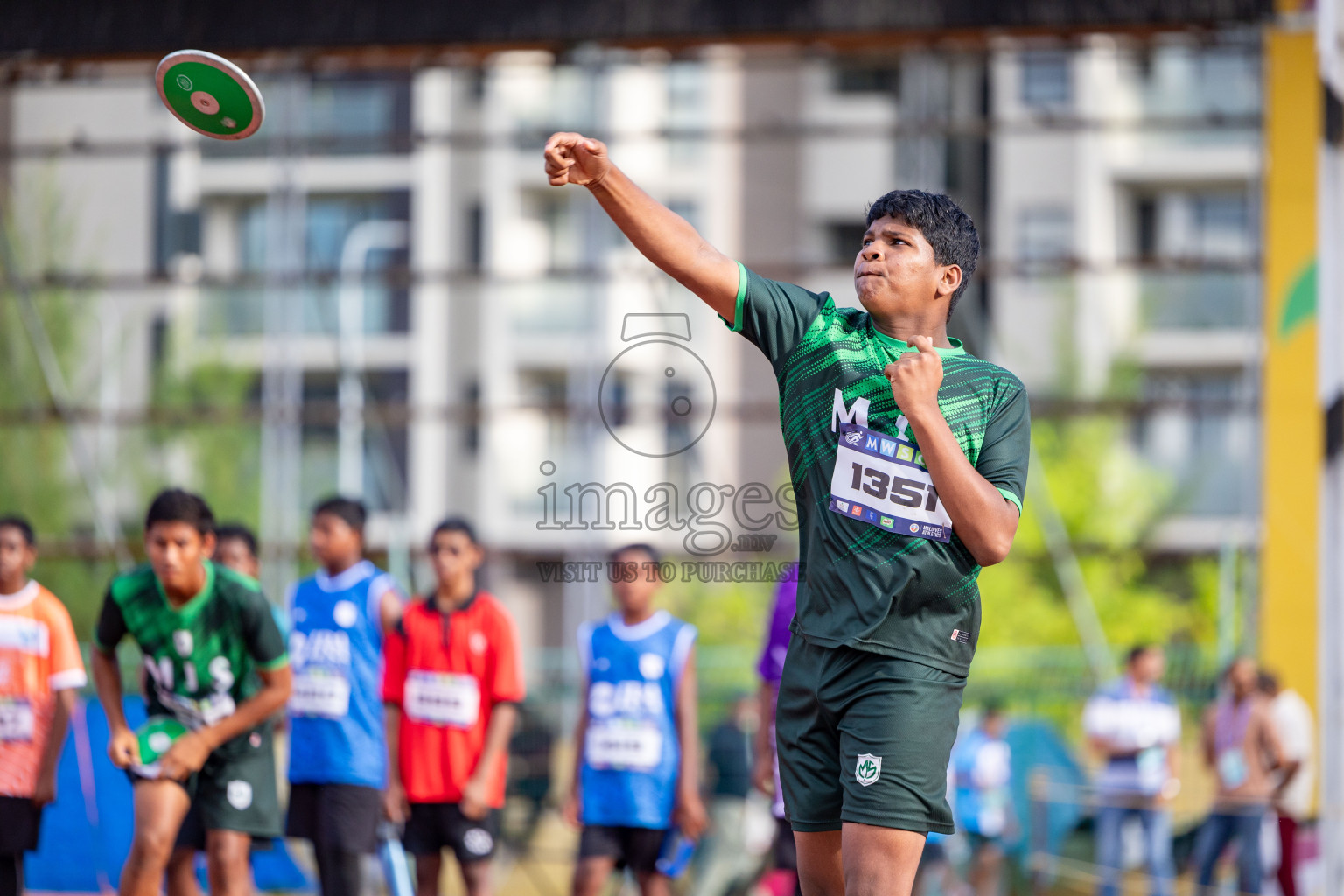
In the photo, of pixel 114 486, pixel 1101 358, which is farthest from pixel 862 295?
pixel 1101 358

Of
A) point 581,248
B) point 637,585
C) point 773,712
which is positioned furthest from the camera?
point 581,248

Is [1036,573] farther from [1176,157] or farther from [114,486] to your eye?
[114,486]

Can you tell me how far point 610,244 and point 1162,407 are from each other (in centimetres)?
1963

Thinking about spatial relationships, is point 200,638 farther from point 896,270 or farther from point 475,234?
point 475,234

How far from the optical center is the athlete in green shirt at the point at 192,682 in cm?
588

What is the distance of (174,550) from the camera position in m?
5.84

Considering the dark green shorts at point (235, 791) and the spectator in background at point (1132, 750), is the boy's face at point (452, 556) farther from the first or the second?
the spectator in background at point (1132, 750)

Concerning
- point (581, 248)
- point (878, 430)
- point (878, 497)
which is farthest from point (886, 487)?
point (581, 248)

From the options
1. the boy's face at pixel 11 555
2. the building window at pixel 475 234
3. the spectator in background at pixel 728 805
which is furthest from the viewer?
the building window at pixel 475 234

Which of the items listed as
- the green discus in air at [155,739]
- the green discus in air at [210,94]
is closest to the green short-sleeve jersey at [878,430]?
the green discus in air at [210,94]

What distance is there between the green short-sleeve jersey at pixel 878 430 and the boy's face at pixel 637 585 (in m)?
3.74

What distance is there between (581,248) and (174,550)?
31.2m

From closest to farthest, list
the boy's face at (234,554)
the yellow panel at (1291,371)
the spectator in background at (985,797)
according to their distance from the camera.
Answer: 1. the boy's face at (234,554)
2. the yellow panel at (1291,371)
3. the spectator in background at (985,797)

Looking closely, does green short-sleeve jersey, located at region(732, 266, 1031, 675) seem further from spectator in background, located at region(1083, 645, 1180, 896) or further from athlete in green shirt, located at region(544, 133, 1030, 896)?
spectator in background, located at region(1083, 645, 1180, 896)
